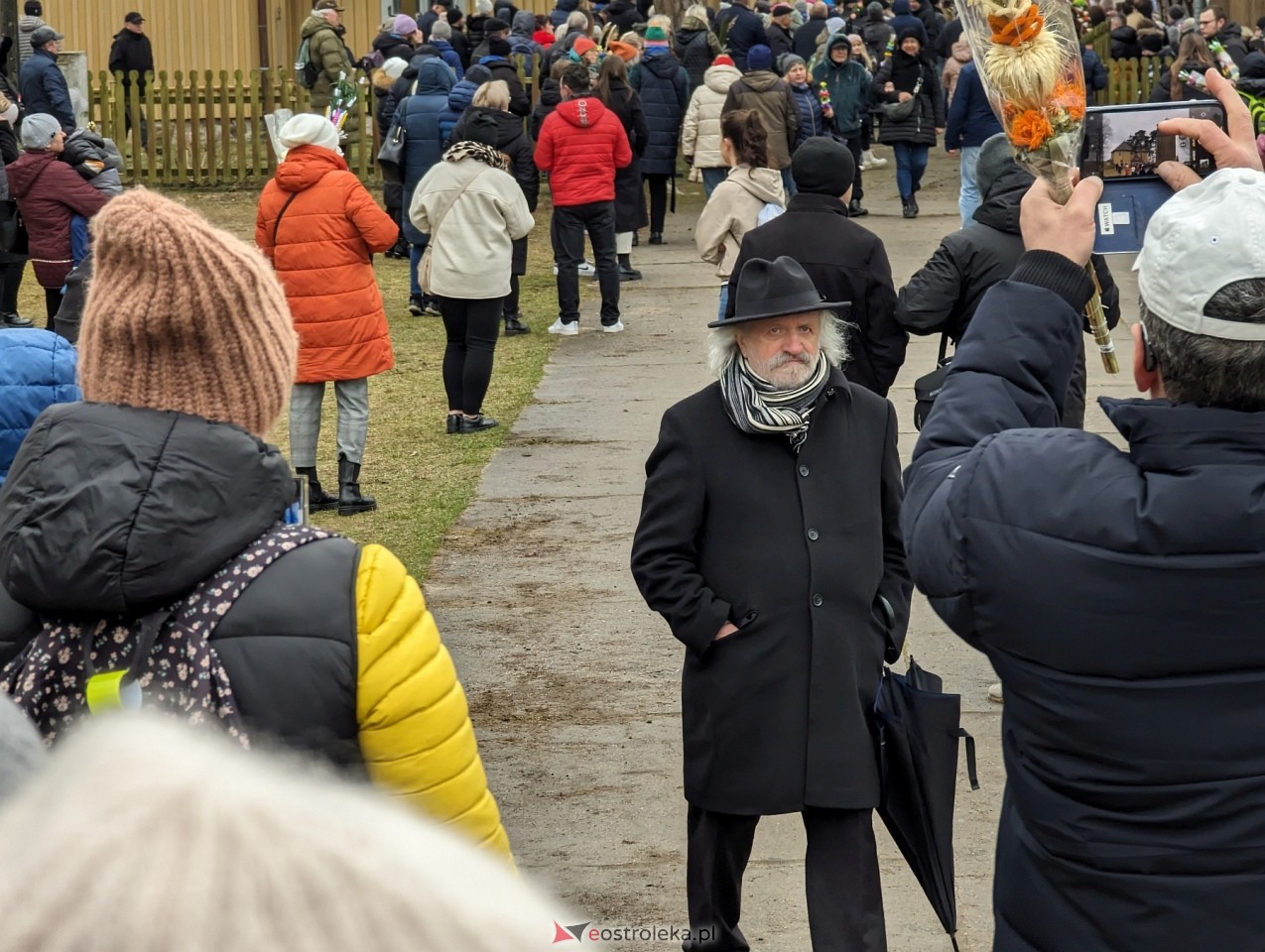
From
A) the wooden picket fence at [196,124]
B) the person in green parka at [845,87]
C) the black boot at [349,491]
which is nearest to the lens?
the black boot at [349,491]

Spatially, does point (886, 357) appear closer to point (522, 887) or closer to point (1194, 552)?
point (1194, 552)

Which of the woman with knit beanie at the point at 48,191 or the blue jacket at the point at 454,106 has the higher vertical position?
the blue jacket at the point at 454,106

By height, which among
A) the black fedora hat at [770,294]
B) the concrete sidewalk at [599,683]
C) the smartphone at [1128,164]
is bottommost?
the concrete sidewalk at [599,683]

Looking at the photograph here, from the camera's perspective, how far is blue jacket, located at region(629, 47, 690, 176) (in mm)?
17719

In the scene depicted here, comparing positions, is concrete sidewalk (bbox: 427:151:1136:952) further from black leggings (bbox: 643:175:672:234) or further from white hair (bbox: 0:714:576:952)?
black leggings (bbox: 643:175:672:234)

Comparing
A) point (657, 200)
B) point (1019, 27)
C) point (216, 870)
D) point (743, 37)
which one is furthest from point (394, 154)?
point (216, 870)

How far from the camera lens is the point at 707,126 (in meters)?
16.6

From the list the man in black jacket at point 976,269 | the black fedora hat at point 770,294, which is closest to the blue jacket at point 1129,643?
the black fedora hat at point 770,294

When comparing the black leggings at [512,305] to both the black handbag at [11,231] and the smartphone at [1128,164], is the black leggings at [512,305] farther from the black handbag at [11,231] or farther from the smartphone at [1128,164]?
the smartphone at [1128,164]

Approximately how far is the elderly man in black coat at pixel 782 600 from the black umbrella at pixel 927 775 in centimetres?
8

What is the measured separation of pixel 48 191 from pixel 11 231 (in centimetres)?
147

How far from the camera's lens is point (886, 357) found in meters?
7.16

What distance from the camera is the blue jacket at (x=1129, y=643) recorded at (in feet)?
7.61

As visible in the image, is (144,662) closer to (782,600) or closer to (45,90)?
(782,600)
